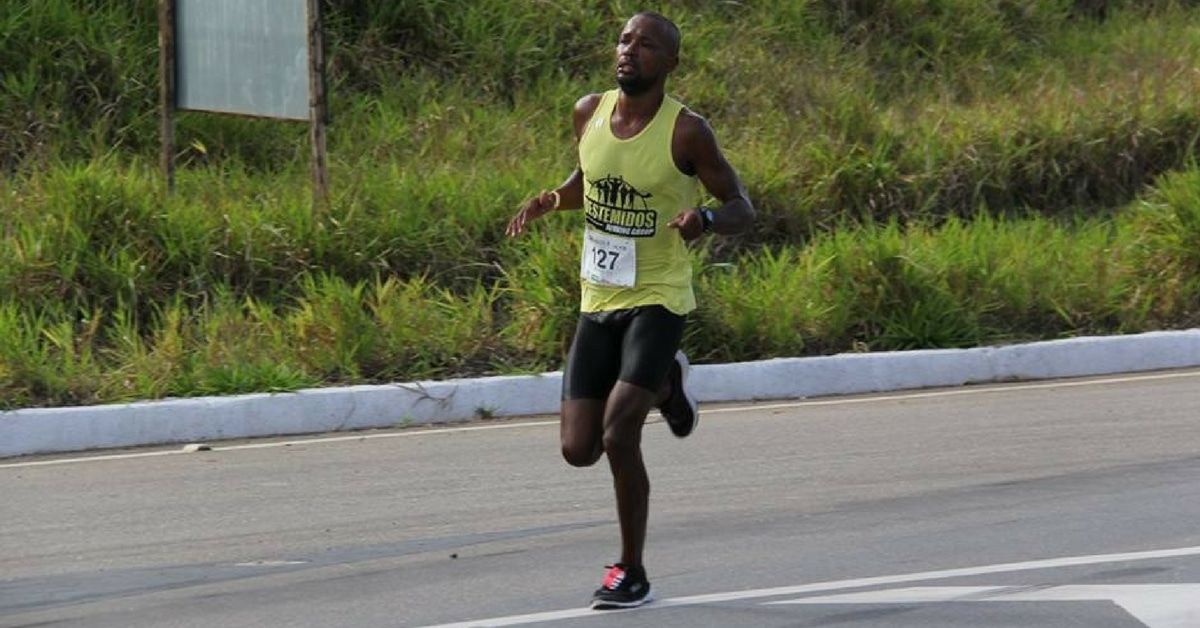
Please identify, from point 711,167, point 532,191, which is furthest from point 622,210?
point 532,191

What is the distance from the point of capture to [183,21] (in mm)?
12789

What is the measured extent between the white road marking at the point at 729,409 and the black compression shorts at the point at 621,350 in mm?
3469

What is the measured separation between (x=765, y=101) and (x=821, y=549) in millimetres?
8599

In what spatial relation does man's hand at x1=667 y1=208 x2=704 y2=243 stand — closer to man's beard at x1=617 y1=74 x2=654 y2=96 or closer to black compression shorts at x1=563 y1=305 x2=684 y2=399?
black compression shorts at x1=563 y1=305 x2=684 y2=399

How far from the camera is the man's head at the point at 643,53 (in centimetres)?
627

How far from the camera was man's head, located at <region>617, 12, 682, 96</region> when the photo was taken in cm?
627

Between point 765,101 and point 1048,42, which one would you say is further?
point 1048,42

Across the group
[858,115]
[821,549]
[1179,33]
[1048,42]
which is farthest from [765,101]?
[821,549]

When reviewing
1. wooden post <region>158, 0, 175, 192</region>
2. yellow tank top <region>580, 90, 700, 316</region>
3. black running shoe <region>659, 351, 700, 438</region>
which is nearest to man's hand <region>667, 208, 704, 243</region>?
yellow tank top <region>580, 90, 700, 316</region>

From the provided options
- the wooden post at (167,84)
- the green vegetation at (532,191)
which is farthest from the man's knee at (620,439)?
the wooden post at (167,84)

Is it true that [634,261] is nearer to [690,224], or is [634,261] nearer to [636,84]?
[690,224]

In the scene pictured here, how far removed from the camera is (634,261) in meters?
6.36

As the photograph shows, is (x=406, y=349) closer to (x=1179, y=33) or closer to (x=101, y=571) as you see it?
(x=101, y=571)

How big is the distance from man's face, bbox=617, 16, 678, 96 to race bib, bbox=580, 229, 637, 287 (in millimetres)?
469
